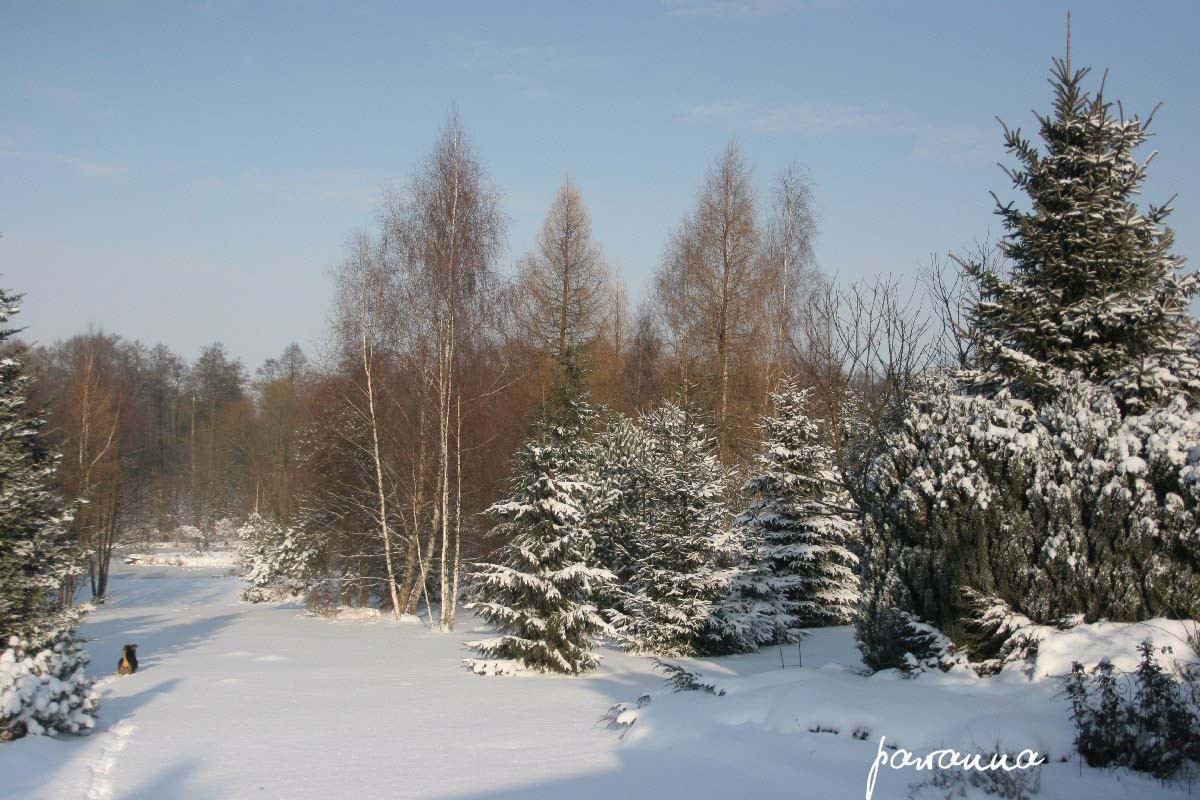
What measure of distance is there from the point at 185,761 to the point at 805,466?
13.5m

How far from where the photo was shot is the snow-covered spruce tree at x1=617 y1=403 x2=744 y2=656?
14.6 m

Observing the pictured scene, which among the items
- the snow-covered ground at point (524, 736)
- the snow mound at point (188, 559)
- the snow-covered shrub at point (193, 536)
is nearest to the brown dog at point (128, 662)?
the snow-covered ground at point (524, 736)

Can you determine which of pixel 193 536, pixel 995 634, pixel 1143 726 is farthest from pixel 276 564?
pixel 193 536

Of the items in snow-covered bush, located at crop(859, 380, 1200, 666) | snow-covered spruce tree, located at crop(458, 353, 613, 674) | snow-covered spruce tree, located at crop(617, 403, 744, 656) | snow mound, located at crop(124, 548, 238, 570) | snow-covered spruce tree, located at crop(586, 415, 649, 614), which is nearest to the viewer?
snow-covered bush, located at crop(859, 380, 1200, 666)

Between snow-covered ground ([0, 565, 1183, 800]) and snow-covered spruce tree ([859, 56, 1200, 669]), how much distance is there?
614mm

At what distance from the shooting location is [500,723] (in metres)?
9.52

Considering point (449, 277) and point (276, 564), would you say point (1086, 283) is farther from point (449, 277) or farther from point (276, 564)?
point (276, 564)

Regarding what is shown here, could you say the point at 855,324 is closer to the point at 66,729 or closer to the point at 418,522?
the point at 66,729

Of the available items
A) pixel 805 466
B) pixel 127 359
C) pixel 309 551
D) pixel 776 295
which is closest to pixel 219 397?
pixel 127 359

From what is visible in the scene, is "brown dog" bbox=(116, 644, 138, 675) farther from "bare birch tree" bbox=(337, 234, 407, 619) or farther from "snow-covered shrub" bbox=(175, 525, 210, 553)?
"snow-covered shrub" bbox=(175, 525, 210, 553)

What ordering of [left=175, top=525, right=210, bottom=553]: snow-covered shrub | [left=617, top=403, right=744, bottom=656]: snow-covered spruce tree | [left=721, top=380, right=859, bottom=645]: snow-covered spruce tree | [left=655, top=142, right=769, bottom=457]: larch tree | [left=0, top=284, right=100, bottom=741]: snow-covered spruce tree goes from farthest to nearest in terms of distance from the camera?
[left=175, top=525, right=210, bottom=553]: snow-covered shrub, [left=655, top=142, right=769, bottom=457]: larch tree, [left=721, top=380, right=859, bottom=645]: snow-covered spruce tree, [left=617, top=403, right=744, bottom=656]: snow-covered spruce tree, [left=0, top=284, right=100, bottom=741]: snow-covered spruce tree

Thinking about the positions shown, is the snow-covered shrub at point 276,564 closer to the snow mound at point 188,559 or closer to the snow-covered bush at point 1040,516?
the snow mound at point 188,559

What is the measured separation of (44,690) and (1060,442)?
11357 mm

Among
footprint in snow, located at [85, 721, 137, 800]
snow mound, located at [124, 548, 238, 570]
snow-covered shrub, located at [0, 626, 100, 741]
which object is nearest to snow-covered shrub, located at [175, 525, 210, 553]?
snow mound, located at [124, 548, 238, 570]
